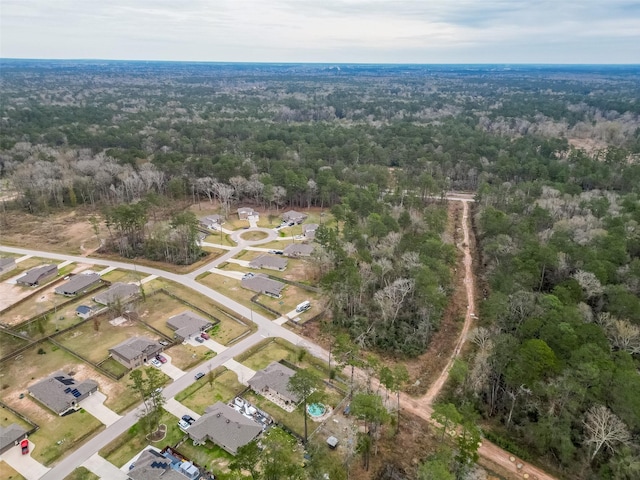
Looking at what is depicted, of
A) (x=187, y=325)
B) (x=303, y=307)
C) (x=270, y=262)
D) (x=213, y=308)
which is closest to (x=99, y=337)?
(x=187, y=325)

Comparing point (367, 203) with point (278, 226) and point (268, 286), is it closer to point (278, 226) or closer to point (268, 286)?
point (278, 226)

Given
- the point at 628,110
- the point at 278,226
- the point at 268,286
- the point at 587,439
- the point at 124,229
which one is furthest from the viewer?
the point at 628,110

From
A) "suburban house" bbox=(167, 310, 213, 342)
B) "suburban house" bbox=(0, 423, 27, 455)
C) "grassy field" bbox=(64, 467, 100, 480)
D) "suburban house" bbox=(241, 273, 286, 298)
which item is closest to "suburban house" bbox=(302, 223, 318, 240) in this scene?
"suburban house" bbox=(241, 273, 286, 298)

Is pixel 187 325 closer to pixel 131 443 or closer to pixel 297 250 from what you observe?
pixel 131 443

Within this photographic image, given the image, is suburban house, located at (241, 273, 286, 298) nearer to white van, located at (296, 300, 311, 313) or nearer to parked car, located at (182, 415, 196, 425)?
white van, located at (296, 300, 311, 313)

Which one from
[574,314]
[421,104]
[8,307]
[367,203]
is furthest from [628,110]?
[8,307]

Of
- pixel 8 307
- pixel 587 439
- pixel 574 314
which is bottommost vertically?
pixel 8 307

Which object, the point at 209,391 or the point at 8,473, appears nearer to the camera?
the point at 8,473
